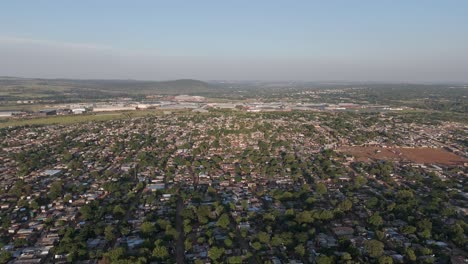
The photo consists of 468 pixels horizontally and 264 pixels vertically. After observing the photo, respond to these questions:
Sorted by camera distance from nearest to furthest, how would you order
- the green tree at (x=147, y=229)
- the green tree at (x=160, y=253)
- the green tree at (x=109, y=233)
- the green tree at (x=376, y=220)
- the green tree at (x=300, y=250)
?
the green tree at (x=160, y=253) → the green tree at (x=300, y=250) → the green tree at (x=109, y=233) → the green tree at (x=147, y=229) → the green tree at (x=376, y=220)

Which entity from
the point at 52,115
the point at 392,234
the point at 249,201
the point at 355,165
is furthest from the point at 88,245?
the point at 52,115

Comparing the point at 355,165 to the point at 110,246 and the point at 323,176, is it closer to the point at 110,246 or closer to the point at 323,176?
the point at 323,176

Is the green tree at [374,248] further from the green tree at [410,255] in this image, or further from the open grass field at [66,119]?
the open grass field at [66,119]

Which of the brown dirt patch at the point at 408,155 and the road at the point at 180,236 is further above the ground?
the brown dirt patch at the point at 408,155

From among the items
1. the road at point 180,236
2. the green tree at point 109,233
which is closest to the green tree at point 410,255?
the road at point 180,236

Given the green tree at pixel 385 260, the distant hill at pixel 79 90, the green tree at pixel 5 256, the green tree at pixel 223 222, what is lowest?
the green tree at pixel 5 256

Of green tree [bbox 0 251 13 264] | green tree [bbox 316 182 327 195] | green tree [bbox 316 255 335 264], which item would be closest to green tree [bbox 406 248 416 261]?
green tree [bbox 316 255 335 264]

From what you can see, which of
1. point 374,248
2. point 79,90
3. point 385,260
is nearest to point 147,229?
point 374,248

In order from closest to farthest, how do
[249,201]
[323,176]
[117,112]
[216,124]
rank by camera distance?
[249,201], [323,176], [216,124], [117,112]
